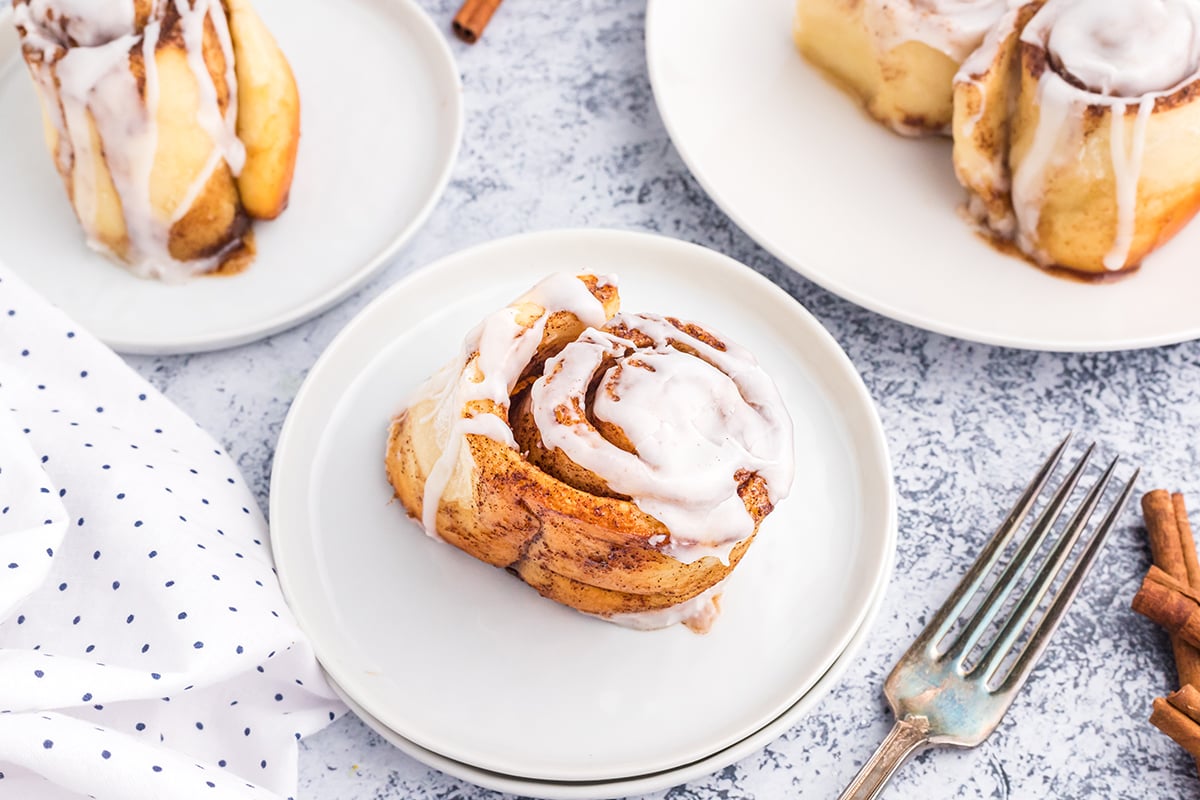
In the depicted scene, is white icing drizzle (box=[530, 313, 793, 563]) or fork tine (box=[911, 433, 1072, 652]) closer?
white icing drizzle (box=[530, 313, 793, 563])

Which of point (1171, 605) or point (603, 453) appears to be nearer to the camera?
point (603, 453)

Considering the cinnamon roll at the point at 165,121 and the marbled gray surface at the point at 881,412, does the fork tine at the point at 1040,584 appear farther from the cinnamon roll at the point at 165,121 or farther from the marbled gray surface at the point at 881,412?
the cinnamon roll at the point at 165,121

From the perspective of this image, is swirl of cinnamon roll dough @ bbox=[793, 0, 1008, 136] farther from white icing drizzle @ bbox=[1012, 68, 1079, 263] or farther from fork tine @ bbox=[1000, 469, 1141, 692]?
fork tine @ bbox=[1000, 469, 1141, 692]

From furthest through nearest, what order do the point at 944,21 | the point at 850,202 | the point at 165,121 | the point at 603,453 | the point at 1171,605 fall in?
1. the point at 850,202
2. the point at 944,21
3. the point at 165,121
4. the point at 1171,605
5. the point at 603,453

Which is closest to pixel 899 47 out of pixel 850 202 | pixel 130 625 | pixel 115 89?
pixel 850 202

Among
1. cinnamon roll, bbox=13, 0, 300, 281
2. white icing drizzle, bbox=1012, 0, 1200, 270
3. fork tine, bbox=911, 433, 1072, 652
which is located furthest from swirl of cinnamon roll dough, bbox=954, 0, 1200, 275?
cinnamon roll, bbox=13, 0, 300, 281

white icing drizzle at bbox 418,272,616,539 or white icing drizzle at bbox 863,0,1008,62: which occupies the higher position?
white icing drizzle at bbox 863,0,1008,62

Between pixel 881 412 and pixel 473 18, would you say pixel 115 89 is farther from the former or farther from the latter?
pixel 881 412

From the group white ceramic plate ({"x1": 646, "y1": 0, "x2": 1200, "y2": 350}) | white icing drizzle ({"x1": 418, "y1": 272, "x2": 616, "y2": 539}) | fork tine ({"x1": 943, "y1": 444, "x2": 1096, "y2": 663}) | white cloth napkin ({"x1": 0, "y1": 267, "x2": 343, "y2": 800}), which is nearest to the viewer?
white cloth napkin ({"x1": 0, "y1": 267, "x2": 343, "y2": 800})
